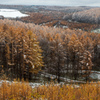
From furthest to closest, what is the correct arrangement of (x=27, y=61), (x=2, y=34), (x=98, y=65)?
1. (x=98, y=65)
2. (x=2, y=34)
3. (x=27, y=61)

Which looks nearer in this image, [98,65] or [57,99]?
[57,99]

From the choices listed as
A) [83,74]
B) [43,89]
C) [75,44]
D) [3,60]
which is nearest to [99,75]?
[83,74]

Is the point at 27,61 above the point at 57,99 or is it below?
below

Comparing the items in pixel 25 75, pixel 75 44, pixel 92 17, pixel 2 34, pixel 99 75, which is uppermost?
pixel 92 17

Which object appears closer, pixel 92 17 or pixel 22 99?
pixel 22 99

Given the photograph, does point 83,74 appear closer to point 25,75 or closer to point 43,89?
point 25,75

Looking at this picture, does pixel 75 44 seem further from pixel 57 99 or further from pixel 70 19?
pixel 70 19

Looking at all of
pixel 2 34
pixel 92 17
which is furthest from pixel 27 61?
pixel 92 17

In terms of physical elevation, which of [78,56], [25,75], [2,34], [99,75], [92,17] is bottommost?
[99,75]

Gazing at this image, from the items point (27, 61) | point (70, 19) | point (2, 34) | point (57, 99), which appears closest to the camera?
point (57, 99)
